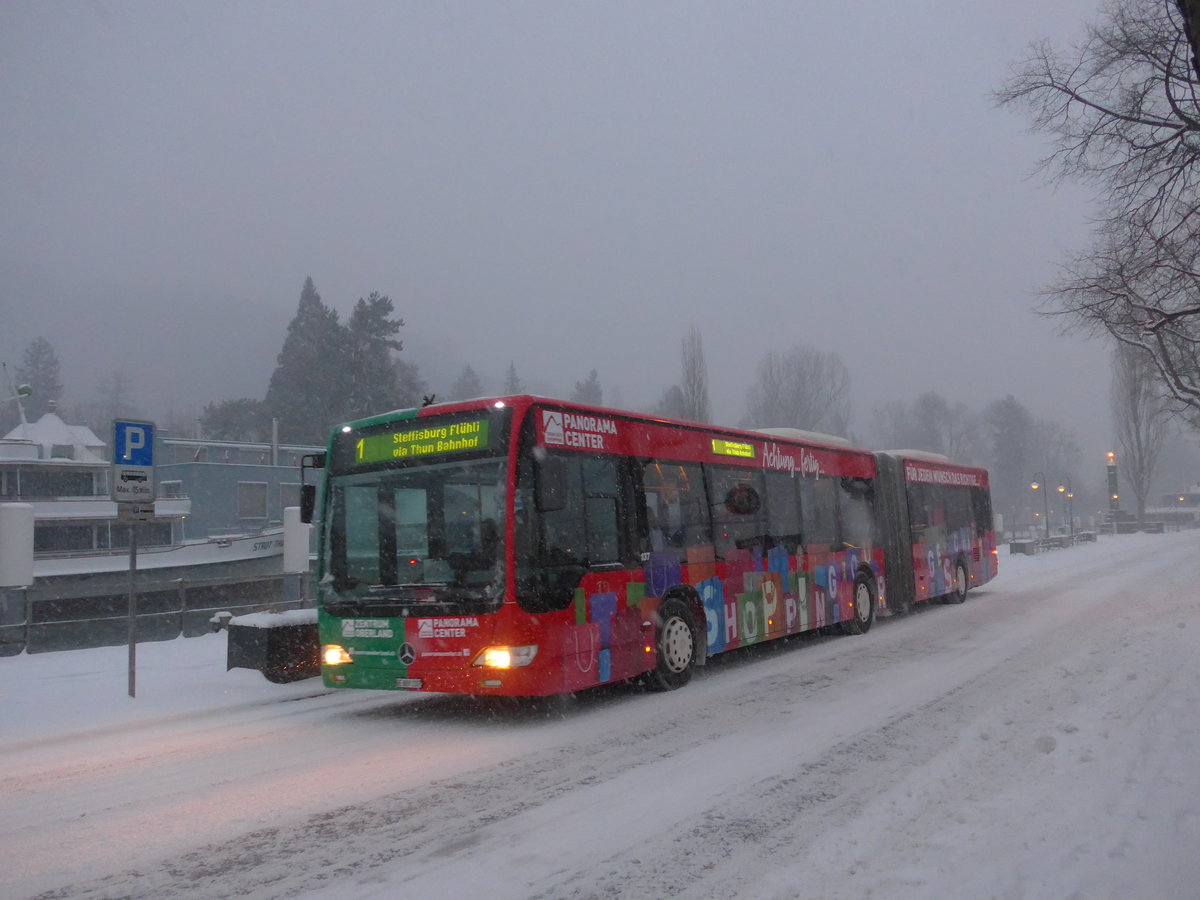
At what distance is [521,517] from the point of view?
28.1 feet

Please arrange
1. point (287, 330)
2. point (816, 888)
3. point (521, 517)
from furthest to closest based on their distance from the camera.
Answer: point (287, 330) → point (521, 517) → point (816, 888)

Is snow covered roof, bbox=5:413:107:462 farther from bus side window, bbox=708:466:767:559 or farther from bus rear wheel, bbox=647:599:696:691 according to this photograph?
bus rear wheel, bbox=647:599:696:691

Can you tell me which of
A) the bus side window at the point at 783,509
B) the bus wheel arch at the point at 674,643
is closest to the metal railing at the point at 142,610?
the bus wheel arch at the point at 674,643

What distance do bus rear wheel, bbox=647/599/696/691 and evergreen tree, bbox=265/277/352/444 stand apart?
45.6m

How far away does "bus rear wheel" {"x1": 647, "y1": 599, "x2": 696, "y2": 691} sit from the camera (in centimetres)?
1037

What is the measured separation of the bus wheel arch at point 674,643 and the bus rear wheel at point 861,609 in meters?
5.43

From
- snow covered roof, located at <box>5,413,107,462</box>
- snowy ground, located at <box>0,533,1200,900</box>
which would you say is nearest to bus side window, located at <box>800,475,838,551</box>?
snowy ground, located at <box>0,533,1200,900</box>

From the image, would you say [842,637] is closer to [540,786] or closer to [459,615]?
[459,615]

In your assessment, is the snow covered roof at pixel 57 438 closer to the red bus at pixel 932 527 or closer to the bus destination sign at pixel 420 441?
the red bus at pixel 932 527

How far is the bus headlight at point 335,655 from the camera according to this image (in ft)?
30.5

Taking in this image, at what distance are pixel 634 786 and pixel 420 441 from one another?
167 inches

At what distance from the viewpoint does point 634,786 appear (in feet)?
21.1

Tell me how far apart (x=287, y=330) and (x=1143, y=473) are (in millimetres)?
65497

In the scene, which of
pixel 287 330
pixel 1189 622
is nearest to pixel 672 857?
→ pixel 1189 622
